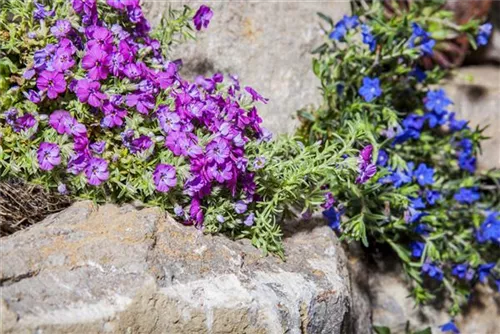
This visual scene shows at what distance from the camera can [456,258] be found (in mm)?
3607

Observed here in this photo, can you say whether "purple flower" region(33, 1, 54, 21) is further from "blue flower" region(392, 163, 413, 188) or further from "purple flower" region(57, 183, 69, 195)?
"blue flower" region(392, 163, 413, 188)

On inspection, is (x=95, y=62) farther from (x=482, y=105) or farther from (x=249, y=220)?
(x=482, y=105)

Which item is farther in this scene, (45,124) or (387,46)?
(387,46)

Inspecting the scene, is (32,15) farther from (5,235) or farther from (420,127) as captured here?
(420,127)

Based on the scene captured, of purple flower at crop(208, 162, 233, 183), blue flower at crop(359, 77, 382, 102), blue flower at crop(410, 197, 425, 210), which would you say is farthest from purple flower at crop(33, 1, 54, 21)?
blue flower at crop(410, 197, 425, 210)

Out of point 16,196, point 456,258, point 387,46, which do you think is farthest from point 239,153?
point 456,258

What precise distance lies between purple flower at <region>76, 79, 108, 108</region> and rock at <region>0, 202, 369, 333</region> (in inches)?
16.3

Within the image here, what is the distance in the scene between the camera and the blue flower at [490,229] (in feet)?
11.8

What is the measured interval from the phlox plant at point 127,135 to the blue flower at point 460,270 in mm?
1135

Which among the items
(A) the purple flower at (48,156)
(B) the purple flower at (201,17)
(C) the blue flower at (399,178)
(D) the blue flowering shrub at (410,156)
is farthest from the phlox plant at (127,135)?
(C) the blue flower at (399,178)

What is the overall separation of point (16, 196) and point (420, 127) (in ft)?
7.05

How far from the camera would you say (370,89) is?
3.48 meters

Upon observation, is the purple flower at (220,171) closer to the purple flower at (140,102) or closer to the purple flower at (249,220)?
the purple flower at (249,220)

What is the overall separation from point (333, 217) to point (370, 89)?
730mm
